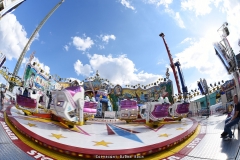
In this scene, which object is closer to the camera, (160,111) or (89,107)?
(160,111)

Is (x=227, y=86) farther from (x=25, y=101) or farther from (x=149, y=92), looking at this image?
(x=25, y=101)

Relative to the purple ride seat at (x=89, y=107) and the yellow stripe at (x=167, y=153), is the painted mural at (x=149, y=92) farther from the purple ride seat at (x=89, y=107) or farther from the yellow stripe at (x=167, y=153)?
the yellow stripe at (x=167, y=153)

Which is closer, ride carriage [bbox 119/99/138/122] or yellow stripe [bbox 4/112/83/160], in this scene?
yellow stripe [bbox 4/112/83/160]

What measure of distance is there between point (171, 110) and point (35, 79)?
17491 millimetres

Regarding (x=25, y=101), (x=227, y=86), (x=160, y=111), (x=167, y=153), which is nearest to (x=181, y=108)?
(x=160, y=111)

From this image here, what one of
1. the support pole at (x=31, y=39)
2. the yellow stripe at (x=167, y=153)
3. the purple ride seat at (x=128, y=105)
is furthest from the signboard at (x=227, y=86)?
the support pole at (x=31, y=39)

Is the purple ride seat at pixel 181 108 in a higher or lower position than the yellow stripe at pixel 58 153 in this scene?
higher

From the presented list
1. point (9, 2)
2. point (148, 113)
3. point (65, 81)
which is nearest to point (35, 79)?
point (65, 81)

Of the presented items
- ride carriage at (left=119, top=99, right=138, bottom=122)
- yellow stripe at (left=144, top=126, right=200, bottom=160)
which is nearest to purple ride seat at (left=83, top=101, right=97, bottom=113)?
ride carriage at (left=119, top=99, right=138, bottom=122)

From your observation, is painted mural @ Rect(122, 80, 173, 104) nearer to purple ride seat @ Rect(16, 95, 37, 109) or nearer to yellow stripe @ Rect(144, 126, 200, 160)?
purple ride seat @ Rect(16, 95, 37, 109)

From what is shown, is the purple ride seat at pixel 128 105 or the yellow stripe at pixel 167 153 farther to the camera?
the purple ride seat at pixel 128 105

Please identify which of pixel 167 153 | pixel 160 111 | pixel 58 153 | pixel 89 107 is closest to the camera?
pixel 58 153

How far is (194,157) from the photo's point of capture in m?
4.19

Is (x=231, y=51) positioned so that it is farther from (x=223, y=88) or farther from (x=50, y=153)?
(x=223, y=88)
